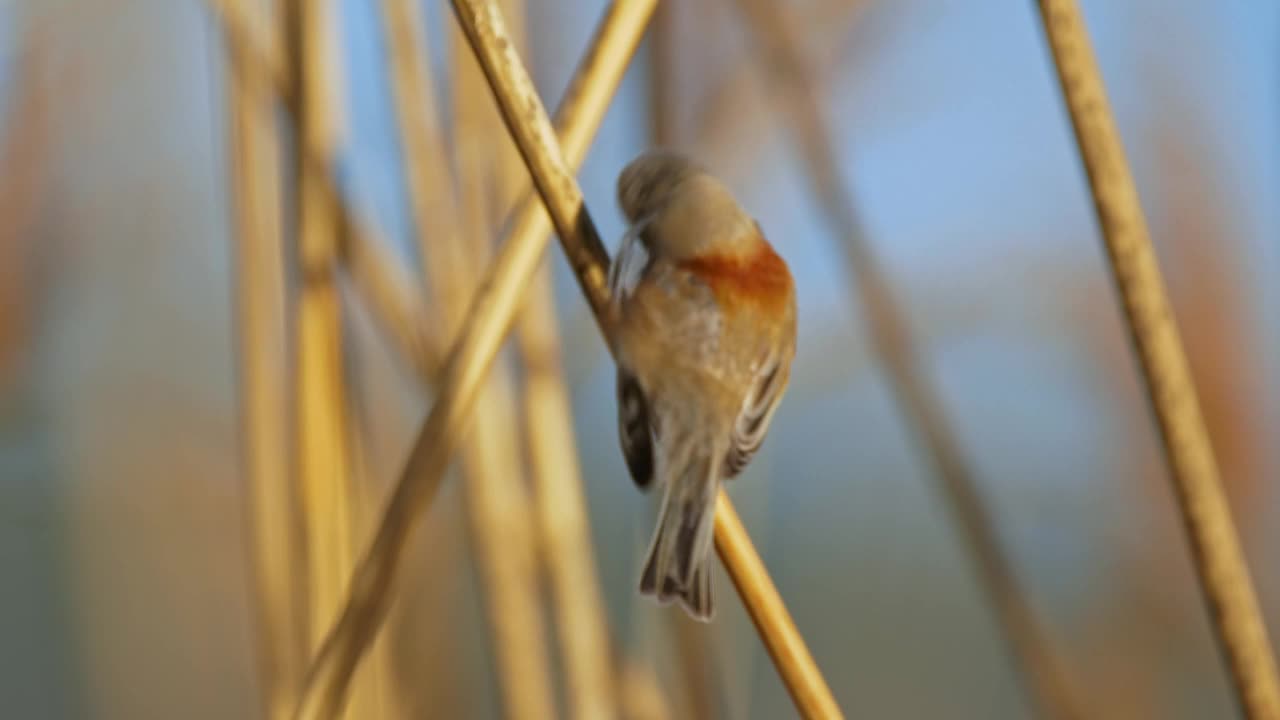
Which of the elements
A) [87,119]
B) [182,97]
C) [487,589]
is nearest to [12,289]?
[87,119]

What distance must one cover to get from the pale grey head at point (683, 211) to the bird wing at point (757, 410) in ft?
0.30

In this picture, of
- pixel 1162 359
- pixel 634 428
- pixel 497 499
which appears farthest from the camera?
pixel 497 499

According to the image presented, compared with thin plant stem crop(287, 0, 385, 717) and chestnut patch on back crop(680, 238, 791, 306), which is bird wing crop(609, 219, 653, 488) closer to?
chestnut patch on back crop(680, 238, 791, 306)

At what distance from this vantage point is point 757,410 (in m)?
0.83

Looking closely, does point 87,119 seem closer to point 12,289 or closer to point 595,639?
point 12,289

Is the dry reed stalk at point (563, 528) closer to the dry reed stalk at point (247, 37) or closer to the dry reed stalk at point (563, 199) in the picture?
the dry reed stalk at point (247, 37)

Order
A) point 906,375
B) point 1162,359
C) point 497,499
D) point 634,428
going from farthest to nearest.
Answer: point 906,375
point 497,499
point 634,428
point 1162,359

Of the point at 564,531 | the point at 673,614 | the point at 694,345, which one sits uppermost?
the point at 694,345

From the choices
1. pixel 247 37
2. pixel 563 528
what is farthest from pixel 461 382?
pixel 247 37

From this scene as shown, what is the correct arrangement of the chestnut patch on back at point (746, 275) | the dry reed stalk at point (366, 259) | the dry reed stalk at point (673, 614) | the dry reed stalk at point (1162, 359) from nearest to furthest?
the dry reed stalk at point (1162, 359)
the chestnut patch on back at point (746, 275)
the dry reed stalk at point (366, 259)
the dry reed stalk at point (673, 614)

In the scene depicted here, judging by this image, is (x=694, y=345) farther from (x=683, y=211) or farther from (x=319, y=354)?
(x=319, y=354)

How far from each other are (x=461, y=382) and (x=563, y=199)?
12cm

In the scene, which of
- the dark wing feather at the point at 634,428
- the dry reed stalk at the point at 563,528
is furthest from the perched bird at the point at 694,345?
the dry reed stalk at the point at 563,528

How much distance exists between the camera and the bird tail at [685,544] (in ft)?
2.30
